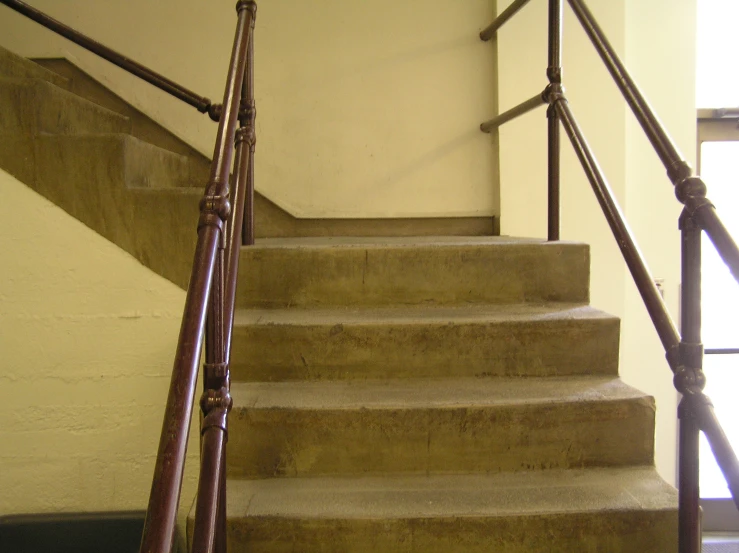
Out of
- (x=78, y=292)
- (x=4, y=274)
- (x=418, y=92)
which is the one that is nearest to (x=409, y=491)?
(x=78, y=292)

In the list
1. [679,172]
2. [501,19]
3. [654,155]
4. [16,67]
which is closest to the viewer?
[679,172]

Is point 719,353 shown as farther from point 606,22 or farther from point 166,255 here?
point 166,255

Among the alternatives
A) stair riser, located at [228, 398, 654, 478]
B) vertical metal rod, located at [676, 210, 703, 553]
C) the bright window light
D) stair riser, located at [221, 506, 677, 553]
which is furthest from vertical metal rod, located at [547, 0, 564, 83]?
the bright window light

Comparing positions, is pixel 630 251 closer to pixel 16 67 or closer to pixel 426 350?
pixel 426 350

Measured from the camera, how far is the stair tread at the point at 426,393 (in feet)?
4.89

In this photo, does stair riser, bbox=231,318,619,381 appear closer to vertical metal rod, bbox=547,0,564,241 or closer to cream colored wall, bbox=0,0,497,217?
vertical metal rod, bbox=547,0,564,241

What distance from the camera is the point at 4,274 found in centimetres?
179

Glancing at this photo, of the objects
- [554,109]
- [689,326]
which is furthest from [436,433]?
[554,109]

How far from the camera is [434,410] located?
1479 mm

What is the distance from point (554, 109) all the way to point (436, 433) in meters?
1.20

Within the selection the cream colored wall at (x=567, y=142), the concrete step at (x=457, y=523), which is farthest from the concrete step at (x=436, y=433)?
the cream colored wall at (x=567, y=142)

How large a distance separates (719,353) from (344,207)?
246 centimetres

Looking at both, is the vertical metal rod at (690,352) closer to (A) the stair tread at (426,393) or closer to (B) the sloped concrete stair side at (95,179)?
(A) the stair tread at (426,393)

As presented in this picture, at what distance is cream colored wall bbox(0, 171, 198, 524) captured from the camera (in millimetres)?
1789
